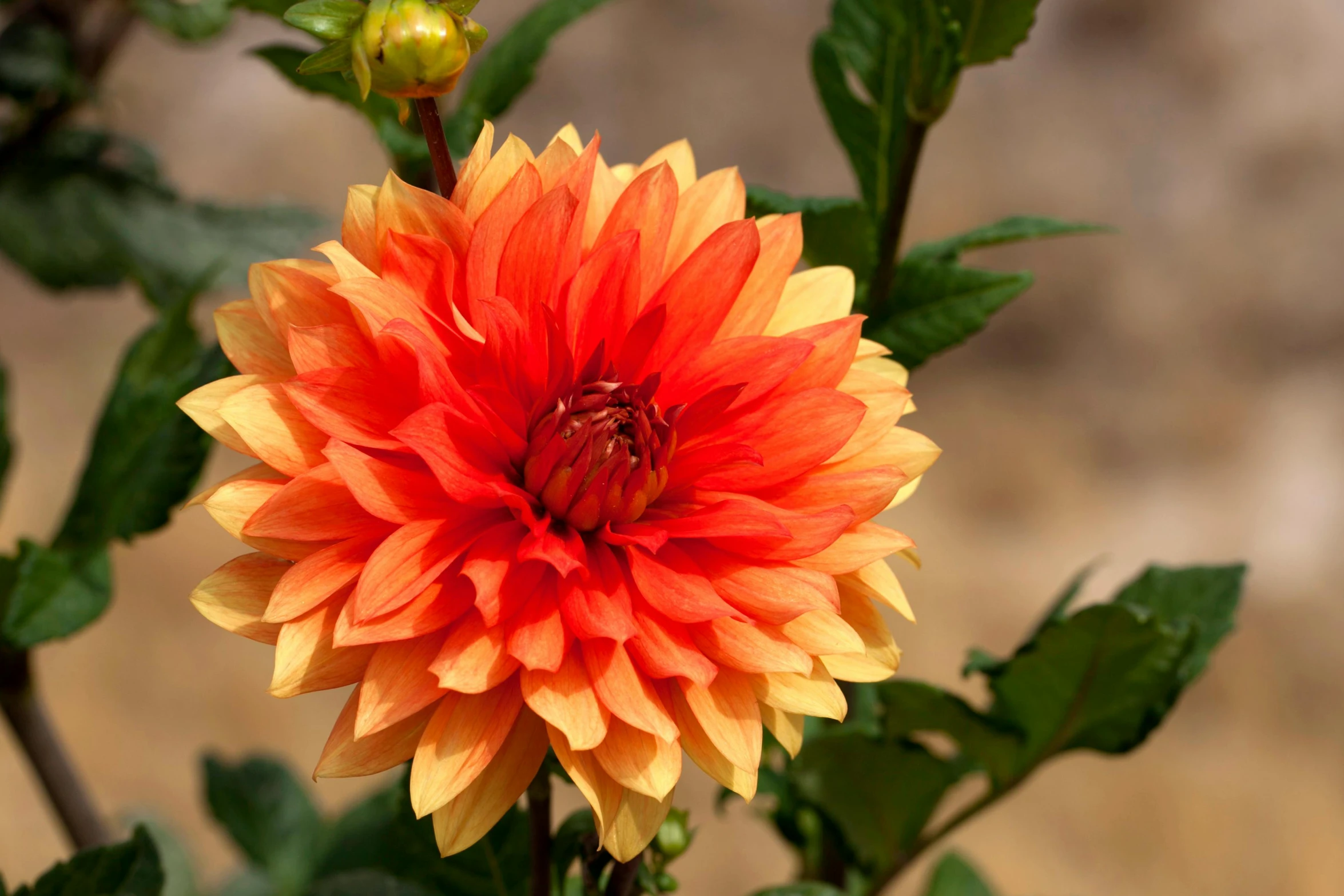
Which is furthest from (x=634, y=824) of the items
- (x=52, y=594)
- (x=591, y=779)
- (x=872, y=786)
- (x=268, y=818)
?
(x=268, y=818)

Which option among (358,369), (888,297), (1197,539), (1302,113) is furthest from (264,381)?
(1302,113)

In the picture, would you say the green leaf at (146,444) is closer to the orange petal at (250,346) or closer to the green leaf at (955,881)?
the orange petal at (250,346)

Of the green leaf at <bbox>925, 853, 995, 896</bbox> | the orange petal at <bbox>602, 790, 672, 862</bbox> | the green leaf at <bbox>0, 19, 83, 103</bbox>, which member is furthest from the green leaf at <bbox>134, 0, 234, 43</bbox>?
the green leaf at <bbox>925, 853, 995, 896</bbox>

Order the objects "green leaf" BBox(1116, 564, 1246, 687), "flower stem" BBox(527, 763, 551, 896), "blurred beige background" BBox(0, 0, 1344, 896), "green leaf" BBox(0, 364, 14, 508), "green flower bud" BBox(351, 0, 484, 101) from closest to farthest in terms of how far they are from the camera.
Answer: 1. "green flower bud" BBox(351, 0, 484, 101)
2. "flower stem" BBox(527, 763, 551, 896)
3. "green leaf" BBox(1116, 564, 1246, 687)
4. "green leaf" BBox(0, 364, 14, 508)
5. "blurred beige background" BBox(0, 0, 1344, 896)

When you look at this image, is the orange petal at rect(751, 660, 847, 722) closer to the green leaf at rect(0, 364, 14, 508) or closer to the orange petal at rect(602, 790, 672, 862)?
the orange petal at rect(602, 790, 672, 862)

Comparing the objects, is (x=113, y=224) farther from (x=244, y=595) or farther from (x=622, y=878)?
(x=622, y=878)

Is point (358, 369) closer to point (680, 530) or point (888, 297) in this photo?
point (680, 530)
